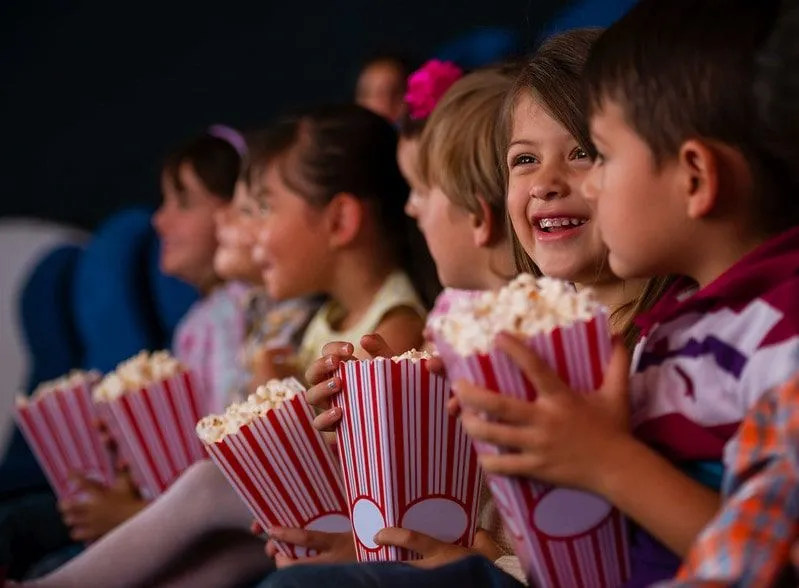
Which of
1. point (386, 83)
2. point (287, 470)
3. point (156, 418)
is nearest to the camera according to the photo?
point (287, 470)

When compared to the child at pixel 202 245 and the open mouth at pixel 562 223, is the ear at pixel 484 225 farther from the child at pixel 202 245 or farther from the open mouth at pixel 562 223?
the child at pixel 202 245

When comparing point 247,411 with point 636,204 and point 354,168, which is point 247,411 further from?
point 354,168

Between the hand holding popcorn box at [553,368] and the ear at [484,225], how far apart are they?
750mm

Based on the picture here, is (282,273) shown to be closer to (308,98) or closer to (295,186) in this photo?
(295,186)

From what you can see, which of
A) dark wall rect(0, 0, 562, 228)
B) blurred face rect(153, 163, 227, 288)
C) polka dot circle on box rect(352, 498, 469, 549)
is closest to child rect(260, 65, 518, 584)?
polka dot circle on box rect(352, 498, 469, 549)

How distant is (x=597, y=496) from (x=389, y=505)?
0.35 metres

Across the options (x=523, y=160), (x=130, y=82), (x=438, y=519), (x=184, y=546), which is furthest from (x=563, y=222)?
(x=130, y=82)

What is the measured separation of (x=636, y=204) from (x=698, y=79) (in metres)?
0.13

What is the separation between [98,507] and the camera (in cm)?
234

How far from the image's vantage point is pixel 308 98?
382 cm

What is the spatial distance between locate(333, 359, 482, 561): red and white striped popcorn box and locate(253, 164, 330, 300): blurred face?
97cm

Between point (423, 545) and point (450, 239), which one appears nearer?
point (423, 545)

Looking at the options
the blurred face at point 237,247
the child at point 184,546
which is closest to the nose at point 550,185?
the child at point 184,546

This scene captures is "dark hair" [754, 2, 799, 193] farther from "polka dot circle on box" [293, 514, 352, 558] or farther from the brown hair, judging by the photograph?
"polka dot circle on box" [293, 514, 352, 558]
